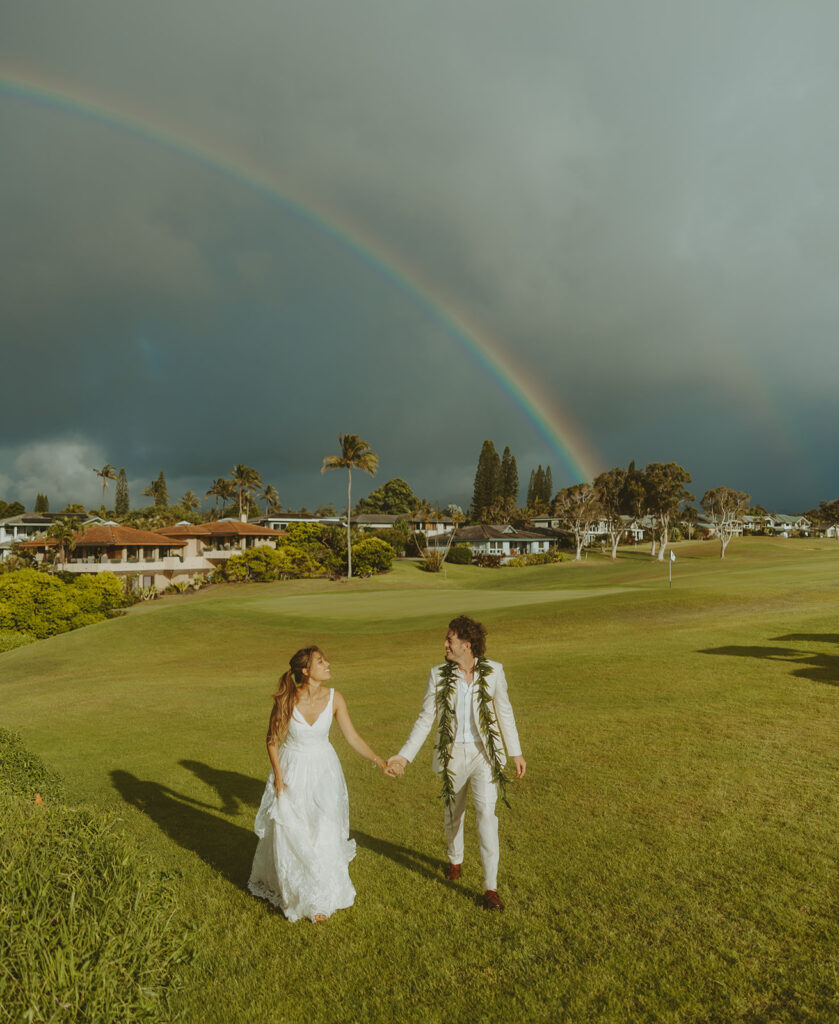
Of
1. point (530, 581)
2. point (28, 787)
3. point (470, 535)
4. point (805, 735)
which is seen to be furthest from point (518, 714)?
point (470, 535)

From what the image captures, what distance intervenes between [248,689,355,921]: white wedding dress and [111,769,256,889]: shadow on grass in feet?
3.36

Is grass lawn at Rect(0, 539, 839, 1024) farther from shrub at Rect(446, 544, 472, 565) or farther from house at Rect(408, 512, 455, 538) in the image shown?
house at Rect(408, 512, 455, 538)

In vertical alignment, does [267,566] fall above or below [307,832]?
below

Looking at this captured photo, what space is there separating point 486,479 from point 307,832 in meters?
158

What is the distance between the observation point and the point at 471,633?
660 cm

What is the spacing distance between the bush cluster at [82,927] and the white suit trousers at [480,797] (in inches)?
106

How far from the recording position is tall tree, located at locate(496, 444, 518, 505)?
6531 inches

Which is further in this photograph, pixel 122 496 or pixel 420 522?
pixel 122 496

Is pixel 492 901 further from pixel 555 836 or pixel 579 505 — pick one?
pixel 579 505

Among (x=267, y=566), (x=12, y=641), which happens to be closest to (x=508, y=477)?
(x=267, y=566)

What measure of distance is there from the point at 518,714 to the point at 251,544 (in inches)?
3414

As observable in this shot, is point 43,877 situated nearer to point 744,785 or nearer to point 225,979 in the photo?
point 225,979

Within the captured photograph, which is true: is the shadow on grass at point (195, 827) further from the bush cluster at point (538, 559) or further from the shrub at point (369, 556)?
the bush cluster at point (538, 559)

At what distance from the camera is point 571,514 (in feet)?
334
